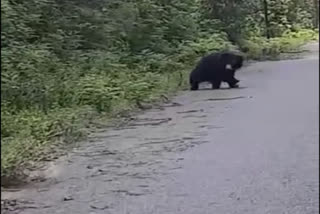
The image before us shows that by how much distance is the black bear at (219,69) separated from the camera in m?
14.1

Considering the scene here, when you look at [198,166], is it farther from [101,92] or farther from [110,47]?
[110,47]

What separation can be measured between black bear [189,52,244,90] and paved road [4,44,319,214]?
2.63 meters

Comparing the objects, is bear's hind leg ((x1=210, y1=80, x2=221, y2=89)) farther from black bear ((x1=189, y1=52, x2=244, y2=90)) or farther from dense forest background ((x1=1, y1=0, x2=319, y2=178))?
dense forest background ((x1=1, y1=0, x2=319, y2=178))

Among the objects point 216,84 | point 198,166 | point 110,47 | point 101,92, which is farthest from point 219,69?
point 198,166

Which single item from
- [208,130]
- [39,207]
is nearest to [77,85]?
[208,130]

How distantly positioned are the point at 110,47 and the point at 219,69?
2.24m

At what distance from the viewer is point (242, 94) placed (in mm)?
13039

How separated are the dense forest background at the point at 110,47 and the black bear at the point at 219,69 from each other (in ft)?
2.14

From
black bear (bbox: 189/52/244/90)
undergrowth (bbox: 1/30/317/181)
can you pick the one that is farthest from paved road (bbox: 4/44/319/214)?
black bear (bbox: 189/52/244/90)

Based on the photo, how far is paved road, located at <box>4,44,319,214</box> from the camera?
5645 mm

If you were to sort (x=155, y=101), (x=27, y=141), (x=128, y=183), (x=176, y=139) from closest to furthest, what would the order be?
(x=128, y=183), (x=27, y=141), (x=176, y=139), (x=155, y=101)

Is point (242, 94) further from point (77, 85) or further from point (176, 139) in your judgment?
point (176, 139)

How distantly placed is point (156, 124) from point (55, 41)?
2.80 metres

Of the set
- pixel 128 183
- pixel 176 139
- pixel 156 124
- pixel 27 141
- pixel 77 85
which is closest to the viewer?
pixel 128 183
